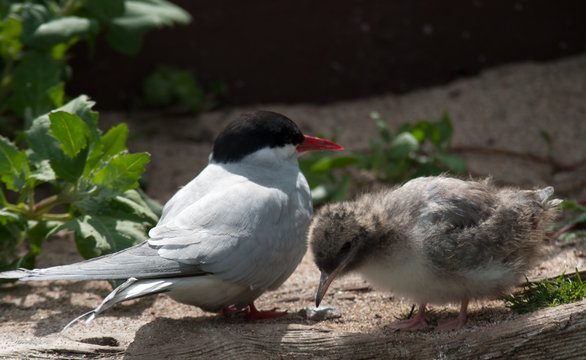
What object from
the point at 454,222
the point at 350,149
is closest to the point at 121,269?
the point at 454,222

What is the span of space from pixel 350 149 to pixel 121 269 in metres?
3.09

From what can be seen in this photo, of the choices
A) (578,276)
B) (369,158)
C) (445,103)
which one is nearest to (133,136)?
(369,158)

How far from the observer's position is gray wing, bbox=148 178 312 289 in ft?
10.7

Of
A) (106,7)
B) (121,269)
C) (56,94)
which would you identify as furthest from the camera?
(106,7)

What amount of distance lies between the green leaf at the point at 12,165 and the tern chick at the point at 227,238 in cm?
92

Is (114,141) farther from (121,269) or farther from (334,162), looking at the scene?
(334,162)

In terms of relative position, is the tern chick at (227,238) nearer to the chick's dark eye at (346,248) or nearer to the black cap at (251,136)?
the black cap at (251,136)

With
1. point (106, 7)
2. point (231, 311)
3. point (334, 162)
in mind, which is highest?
point (106, 7)

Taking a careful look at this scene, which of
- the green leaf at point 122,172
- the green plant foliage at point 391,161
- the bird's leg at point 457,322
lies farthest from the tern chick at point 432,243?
the green plant foliage at point 391,161

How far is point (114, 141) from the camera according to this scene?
3.99 metres

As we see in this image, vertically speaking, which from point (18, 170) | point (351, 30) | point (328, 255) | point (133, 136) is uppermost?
point (351, 30)

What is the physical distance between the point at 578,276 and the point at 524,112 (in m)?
2.90

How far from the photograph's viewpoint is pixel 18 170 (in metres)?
3.96

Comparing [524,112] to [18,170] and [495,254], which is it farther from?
[18,170]
